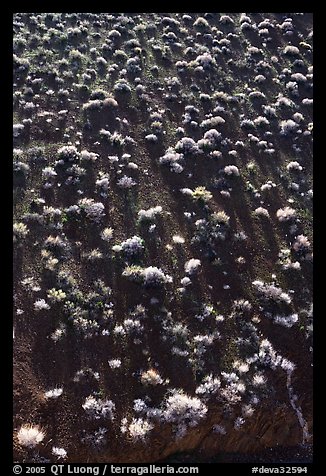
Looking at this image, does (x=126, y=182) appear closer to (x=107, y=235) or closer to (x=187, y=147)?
(x=107, y=235)

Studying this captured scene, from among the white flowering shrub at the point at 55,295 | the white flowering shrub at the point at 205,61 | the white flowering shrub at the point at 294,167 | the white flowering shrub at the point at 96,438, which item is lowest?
the white flowering shrub at the point at 96,438

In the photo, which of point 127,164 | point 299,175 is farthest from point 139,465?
point 299,175

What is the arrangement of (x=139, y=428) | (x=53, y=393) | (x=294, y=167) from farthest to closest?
(x=294, y=167) < (x=53, y=393) < (x=139, y=428)

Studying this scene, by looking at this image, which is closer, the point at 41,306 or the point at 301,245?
the point at 41,306

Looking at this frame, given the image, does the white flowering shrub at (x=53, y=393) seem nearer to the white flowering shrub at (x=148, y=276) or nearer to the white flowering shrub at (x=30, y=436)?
the white flowering shrub at (x=30, y=436)

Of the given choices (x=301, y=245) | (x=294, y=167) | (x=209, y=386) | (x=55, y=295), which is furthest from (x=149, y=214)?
(x=294, y=167)

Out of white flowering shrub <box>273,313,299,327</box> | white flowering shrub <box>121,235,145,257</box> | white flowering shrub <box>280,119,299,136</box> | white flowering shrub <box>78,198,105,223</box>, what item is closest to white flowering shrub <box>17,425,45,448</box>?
white flowering shrub <box>121,235,145,257</box>

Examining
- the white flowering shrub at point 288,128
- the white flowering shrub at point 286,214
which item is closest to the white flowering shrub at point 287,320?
the white flowering shrub at point 286,214

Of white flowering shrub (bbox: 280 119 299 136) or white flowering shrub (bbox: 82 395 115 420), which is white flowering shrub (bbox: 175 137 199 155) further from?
white flowering shrub (bbox: 82 395 115 420)
